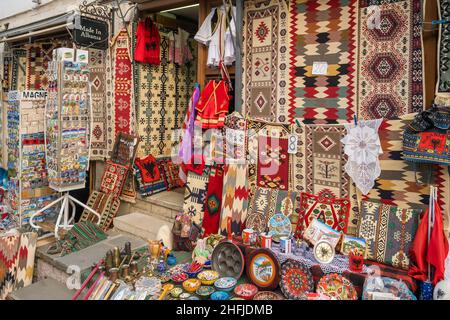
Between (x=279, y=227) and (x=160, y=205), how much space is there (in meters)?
2.31

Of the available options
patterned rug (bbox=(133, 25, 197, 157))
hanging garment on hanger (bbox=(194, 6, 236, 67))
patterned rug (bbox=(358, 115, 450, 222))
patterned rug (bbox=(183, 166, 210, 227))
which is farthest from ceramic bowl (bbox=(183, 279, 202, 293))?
patterned rug (bbox=(133, 25, 197, 157))

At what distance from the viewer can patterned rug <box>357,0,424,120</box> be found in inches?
140

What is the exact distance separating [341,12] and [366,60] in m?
0.63

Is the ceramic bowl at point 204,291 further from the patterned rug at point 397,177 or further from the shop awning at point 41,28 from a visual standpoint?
the shop awning at point 41,28

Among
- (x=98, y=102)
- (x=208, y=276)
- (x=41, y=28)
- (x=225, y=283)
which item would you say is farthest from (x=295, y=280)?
(x=41, y=28)

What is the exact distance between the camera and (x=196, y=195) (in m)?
5.16

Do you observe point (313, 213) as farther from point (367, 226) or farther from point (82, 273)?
point (82, 273)

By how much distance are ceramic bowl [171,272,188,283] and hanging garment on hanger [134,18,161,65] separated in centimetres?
369

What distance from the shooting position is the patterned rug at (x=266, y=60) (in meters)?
4.45

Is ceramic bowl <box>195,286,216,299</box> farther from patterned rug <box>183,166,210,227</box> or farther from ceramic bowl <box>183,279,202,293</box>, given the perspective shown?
patterned rug <box>183,166,210,227</box>

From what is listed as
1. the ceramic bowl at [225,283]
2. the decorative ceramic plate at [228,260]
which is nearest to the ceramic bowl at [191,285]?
the ceramic bowl at [225,283]

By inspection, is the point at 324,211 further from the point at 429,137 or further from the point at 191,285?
the point at 191,285

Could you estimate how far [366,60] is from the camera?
3.88m

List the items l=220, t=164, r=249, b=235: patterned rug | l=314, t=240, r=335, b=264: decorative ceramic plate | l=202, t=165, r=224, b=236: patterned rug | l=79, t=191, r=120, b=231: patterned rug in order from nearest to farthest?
l=314, t=240, r=335, b=264: decorative ceramic plate < l=220, t=164, r=249, b=235: patterned rug < l=202, t=165, r=224, b=236: patterned rug < l=79, t=191, r=120, b=231: patterned rug
